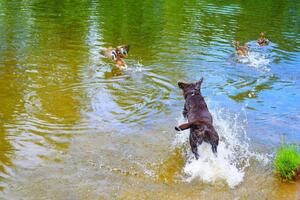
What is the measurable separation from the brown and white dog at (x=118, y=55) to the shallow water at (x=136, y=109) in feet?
0.86

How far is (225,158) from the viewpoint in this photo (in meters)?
7.87

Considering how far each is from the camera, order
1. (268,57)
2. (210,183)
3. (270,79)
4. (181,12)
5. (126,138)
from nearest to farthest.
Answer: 1. (210,183)
2. (126,138)
3. (270,79)
4. (268,57)
5. (181,12)

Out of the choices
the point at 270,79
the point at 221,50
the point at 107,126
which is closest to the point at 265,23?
the point at 221,50

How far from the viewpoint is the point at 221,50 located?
1648 centimetres

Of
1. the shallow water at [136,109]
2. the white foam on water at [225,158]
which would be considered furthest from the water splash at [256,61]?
the white foam on water at [225,158]

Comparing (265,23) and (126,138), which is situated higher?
(126,138)

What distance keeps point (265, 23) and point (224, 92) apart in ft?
41.2

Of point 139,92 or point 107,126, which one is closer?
point 107,126

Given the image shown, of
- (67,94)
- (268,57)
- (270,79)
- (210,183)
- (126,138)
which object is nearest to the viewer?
(210,183)

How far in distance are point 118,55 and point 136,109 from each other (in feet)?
12.4

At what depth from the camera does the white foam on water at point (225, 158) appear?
7.27 metres

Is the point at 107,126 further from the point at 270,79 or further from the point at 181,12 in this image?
the point at 181,12

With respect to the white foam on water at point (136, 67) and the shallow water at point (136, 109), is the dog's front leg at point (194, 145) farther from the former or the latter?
the white foam on water at point (136, 67)

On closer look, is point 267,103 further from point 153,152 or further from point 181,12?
point 181,12
